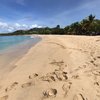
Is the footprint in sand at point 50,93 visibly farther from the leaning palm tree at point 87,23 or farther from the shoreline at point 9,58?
the leaning palm tree at point 87,23

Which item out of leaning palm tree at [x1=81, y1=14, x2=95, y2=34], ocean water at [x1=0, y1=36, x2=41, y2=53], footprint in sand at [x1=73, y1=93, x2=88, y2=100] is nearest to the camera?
footprint in sand at [x1=73, y1=93, x2=88, y2=100]

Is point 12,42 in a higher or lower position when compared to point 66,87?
lower

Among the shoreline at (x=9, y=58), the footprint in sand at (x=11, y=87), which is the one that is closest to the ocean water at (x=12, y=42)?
the shoreline at (x=9, y=58)

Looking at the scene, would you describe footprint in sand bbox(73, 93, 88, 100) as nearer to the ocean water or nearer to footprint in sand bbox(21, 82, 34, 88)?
footprint in sand bbox(21, 82, 34, 88)

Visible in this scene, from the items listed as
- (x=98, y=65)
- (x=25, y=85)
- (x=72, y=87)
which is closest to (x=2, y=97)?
(x=25, y=85)

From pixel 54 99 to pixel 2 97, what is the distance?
155cm

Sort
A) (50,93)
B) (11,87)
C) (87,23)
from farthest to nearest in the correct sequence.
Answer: (87,23)
(11,87)
(50,93)

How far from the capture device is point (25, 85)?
5020 mm

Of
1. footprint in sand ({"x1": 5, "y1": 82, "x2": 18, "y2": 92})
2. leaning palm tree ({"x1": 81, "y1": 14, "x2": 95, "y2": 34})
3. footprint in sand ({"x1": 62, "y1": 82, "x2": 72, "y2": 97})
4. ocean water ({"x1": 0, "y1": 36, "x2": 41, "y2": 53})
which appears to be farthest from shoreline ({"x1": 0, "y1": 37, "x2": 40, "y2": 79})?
leaning palm tree ({"x1": 81, "y1": 14, "x2": 95, "y2": 34})

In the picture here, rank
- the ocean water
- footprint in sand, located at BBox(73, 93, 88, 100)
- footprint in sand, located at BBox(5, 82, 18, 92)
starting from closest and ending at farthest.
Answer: footprint in sand, located at BBox(73, 93, 88, 100) < footprint in sand, located at BBox(5, 82, 18, 92) < the ocean water

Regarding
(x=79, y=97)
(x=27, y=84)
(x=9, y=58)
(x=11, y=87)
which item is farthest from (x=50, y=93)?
(x=9, y=58)

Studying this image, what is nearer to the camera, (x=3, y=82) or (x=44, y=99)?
(x=44, y=99)

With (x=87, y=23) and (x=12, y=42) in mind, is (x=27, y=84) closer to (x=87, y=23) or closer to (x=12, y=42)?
(x=12, y=42)

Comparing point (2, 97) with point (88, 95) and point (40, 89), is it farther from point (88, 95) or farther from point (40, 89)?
point (88, 95)
